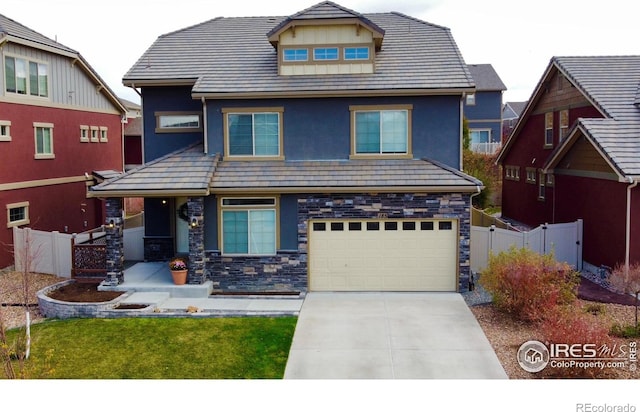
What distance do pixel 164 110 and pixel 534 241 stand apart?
11.9 metres

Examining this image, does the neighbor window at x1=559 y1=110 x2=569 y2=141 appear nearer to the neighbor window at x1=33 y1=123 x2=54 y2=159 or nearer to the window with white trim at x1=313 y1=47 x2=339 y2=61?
the window with white trim at x1=313 y1=47 x2=339 y2=61

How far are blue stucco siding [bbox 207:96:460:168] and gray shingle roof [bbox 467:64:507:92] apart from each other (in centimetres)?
2849

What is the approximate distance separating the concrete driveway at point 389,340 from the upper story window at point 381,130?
4151 mm

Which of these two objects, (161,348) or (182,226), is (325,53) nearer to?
(182,226)

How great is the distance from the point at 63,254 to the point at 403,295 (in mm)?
10156

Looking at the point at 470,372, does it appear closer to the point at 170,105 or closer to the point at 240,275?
the point at 240,275

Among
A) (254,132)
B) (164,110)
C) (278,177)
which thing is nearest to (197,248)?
(278,177)

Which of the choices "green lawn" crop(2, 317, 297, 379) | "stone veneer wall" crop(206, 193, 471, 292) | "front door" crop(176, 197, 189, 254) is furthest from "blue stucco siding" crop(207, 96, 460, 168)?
"green lawn" crop(2, 317, 297, 379)

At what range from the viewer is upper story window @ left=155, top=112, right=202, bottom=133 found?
61.6 feet

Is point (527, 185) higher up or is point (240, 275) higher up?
point (527, 185)

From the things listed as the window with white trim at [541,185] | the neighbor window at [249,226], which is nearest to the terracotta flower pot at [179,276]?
the neighbor window at [249,226]

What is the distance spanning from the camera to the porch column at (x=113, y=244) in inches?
630

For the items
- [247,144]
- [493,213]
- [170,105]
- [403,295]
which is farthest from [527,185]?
[170,105]

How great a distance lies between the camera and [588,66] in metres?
19.9
